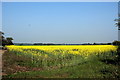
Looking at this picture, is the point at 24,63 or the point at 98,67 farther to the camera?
the point at 24,63

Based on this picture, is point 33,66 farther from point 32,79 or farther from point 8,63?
point 32,79

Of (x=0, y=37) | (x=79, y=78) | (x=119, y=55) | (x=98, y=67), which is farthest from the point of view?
(x=0, y=37)

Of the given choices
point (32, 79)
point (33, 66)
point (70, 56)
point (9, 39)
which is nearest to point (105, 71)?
point (32, 79)

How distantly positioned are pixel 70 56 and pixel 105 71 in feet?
22.2

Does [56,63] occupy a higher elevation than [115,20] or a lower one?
lower

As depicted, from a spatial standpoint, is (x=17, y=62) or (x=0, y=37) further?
(x=0, y=37)

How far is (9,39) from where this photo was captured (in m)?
35.5

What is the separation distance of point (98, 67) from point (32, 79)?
495cm

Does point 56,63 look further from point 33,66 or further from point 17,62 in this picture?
point 17,62

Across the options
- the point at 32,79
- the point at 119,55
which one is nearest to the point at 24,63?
the point at 32,79

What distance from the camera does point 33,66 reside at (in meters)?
13.9

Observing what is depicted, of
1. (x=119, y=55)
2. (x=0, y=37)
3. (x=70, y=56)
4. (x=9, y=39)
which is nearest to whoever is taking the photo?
(x=119, y=55)

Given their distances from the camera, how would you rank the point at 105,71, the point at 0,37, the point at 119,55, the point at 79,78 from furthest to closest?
1. the point at 0,37
2. the point at 119,55
3. the point at 105,71
4. the point at 79,78

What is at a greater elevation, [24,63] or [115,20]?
[115,20]
